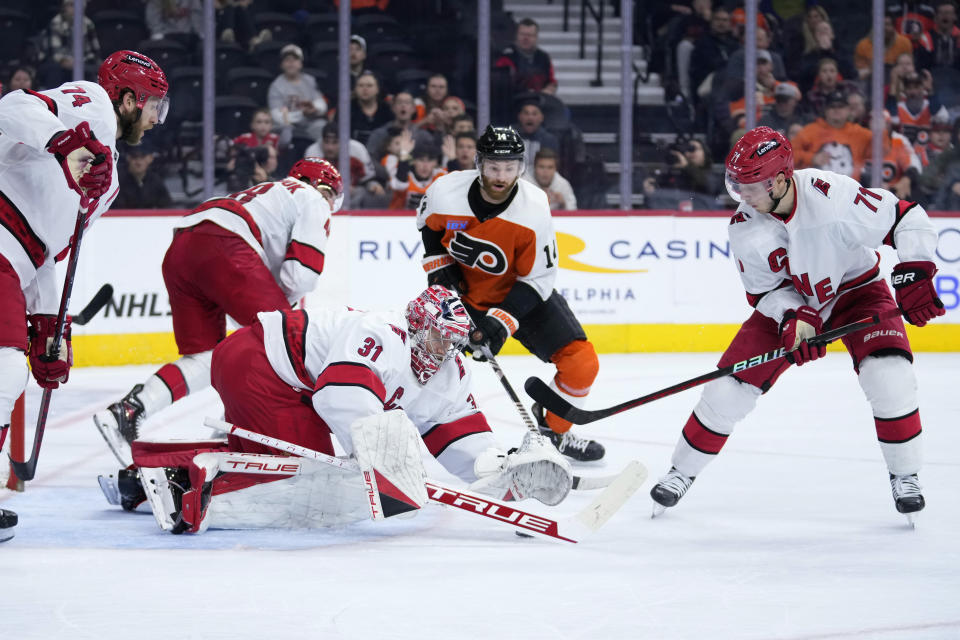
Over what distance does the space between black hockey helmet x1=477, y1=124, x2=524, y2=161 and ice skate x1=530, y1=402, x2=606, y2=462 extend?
2.86 ft

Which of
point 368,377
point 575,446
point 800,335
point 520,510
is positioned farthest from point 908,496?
point 368,377

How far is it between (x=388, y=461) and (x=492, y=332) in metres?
1.23

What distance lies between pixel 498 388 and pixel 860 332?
2.68 meters

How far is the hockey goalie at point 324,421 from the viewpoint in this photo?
2.85m

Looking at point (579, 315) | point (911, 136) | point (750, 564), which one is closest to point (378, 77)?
point (579, 315)

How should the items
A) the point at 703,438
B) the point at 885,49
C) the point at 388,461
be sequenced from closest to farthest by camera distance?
the point at 388,461 → the point at 703,438 → the point at 885,49

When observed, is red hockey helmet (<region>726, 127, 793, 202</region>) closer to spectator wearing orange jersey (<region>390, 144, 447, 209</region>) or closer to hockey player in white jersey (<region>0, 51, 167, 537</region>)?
hockey player in white jersey (<region>0, 51, 167, 537</region>)

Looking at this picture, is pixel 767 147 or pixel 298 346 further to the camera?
pixel 767 147

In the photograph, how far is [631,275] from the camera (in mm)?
6910

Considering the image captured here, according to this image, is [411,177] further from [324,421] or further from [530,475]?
[530,475]

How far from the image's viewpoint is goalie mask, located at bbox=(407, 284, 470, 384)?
2.85 m

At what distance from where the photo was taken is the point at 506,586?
260 cm

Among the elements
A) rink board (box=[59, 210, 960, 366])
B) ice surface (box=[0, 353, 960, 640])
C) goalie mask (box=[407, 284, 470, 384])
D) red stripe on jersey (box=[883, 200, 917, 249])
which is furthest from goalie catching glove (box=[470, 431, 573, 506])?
rink board (box=[59, 210, 960, 366])

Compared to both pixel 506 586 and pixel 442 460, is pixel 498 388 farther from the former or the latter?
pixel 506 586
